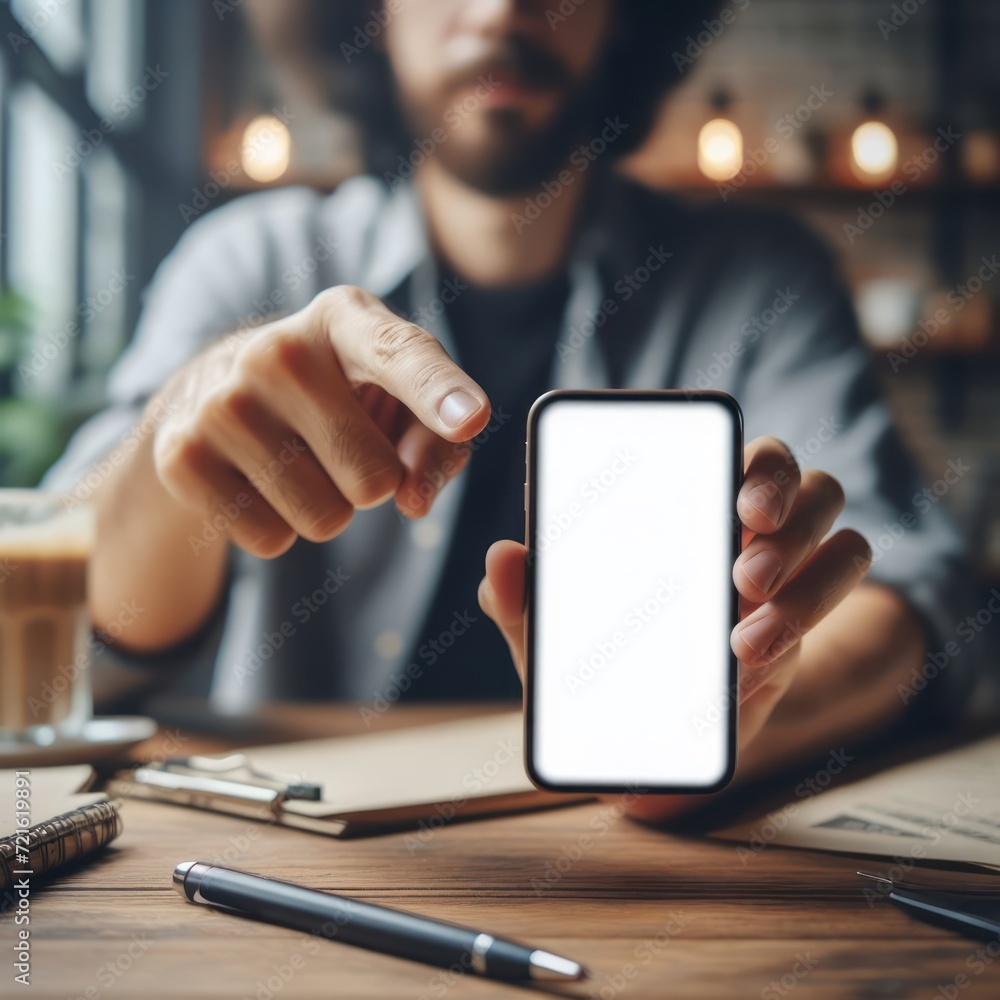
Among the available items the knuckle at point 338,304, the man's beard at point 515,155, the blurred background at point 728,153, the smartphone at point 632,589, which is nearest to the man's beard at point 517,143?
the man's beard at point 515,155

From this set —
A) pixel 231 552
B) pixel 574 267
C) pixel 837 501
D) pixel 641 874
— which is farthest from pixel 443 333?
pixel 641 874

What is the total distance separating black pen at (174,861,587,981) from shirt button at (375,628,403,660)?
0.86m

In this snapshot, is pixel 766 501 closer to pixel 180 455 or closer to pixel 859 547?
pixel 859 547

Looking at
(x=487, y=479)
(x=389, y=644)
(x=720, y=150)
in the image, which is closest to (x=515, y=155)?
(x=487, y=479)

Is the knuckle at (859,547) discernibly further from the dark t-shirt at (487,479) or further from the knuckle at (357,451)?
the dark t-shirt at (487,479)

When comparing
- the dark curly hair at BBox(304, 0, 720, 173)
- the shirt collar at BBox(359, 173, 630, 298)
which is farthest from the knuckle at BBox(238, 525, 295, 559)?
the dark curly hair at BBox(304, 0, 720, 173)

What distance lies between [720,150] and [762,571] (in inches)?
69.7

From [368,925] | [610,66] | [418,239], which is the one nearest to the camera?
[368,925]

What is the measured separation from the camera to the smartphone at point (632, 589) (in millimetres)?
397

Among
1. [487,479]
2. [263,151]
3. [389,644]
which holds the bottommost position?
[389,644]

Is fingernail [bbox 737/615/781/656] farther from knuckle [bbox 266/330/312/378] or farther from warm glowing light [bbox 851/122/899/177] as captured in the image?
warm glowing light [bbox 851/122/899/177]

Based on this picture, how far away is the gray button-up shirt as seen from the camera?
117 centimetres

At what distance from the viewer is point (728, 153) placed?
194 cm

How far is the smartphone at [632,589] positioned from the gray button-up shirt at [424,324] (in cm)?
64
